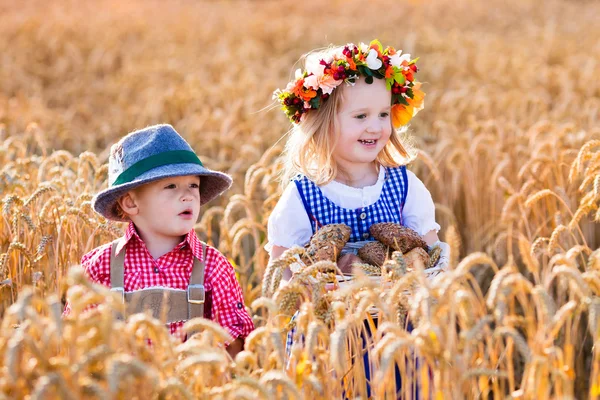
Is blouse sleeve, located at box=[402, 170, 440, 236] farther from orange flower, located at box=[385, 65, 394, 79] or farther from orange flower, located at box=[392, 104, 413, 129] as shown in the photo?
orange flower, located at box=[385, 65, 394, 79]

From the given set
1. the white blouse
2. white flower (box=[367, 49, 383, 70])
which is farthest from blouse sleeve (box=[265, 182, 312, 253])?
white flower (box=[367, 49, 383, 70])

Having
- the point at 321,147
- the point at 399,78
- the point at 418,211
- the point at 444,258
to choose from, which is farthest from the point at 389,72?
the point at 444,258

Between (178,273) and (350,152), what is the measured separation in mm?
888

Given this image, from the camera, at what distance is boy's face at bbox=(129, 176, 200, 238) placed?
314 centimetres

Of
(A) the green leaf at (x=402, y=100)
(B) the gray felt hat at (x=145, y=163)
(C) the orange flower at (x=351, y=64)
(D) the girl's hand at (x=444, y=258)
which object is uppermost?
(C) the orange flower at (x=351, y=64)

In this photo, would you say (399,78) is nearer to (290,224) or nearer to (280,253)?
(290,224)

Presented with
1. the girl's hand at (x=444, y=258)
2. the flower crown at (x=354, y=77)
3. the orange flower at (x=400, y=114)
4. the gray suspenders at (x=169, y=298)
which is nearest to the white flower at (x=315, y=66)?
the flower crown at (x=354, y=77)

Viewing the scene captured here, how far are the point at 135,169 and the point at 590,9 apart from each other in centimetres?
1881

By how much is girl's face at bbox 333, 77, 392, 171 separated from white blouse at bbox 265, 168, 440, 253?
0.13 m

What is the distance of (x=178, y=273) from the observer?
3.20m

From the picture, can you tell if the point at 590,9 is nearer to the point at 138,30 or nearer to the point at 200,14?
the point at 200,14

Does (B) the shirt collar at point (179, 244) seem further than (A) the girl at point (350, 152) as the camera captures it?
No

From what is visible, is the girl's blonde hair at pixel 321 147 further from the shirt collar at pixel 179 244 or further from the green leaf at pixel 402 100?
the shirt collar at pixel 179 244

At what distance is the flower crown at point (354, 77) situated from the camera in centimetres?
360
